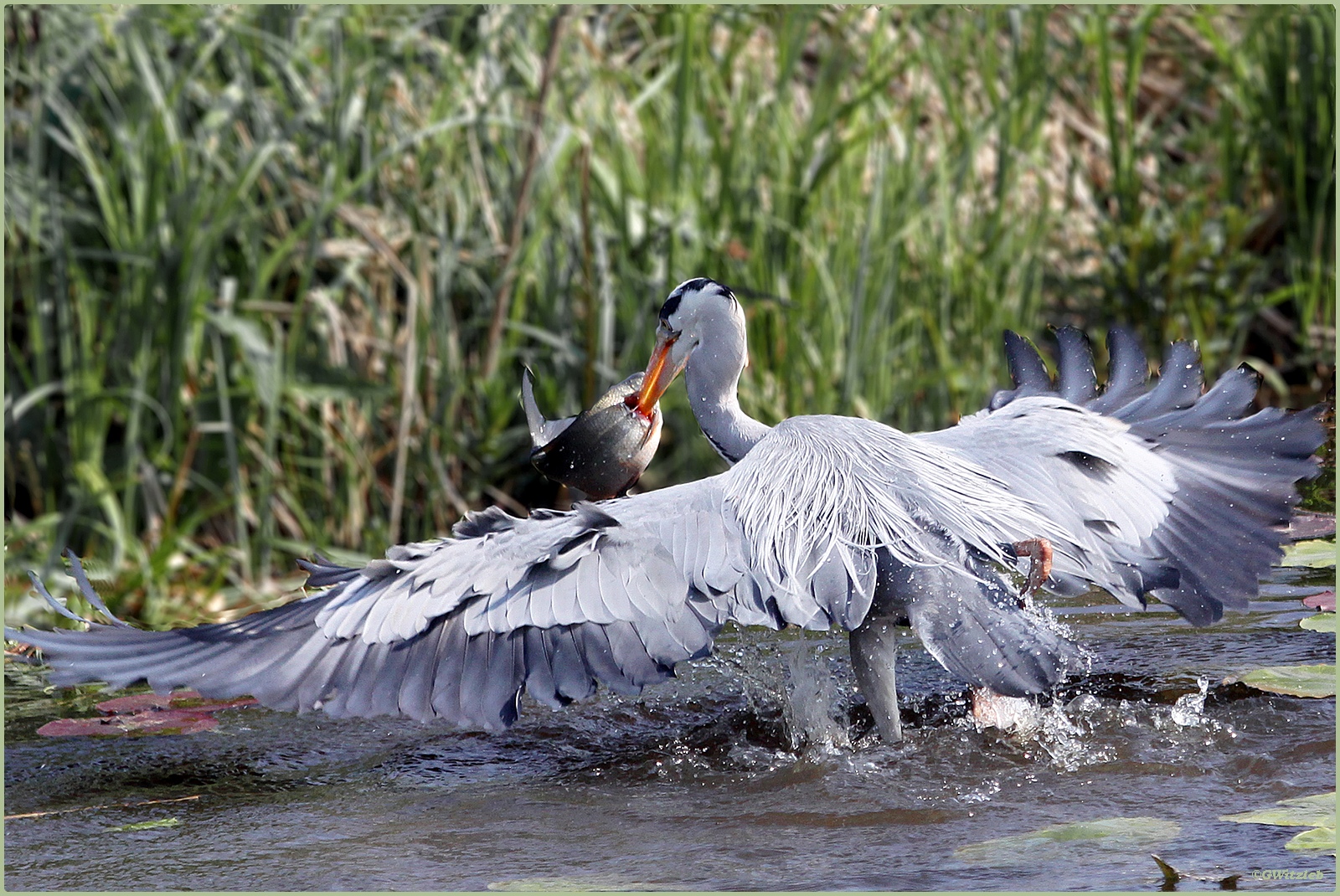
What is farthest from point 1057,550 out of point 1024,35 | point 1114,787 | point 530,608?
point 1024,35

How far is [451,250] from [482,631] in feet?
9.05

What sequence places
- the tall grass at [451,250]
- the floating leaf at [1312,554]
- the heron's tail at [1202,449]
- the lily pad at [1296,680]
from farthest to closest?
the tall grass at [451,250], the floating leaf at [1312,554], the heron's tail at [1202,449], the lily pad at [1296,680]

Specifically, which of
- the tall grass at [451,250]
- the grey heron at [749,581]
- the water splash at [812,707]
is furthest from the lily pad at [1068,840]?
the tall grass at [451,250]

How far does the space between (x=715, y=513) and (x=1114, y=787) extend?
97 centimetres

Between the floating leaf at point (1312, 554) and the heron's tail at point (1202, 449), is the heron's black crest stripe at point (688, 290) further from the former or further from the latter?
the floating leaf at point (1312, 554)

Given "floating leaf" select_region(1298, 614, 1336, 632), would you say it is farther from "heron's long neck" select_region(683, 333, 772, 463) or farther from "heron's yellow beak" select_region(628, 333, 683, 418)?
"heron's yellow beak" select_region(628, 333, 683, 418)

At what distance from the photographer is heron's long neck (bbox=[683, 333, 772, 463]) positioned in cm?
Answer: 379

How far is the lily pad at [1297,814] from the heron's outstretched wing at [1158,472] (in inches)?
24.4

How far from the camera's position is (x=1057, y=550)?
320cm

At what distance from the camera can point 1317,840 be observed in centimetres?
243

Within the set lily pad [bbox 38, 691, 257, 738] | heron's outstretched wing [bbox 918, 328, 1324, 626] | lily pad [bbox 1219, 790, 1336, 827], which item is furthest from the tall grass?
lily pad [bbox 1219, 790, 1336, 827]

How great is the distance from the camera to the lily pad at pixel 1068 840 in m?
2.47

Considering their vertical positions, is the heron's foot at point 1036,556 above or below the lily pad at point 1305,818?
above

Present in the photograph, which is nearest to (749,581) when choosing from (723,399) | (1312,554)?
(723,399)
